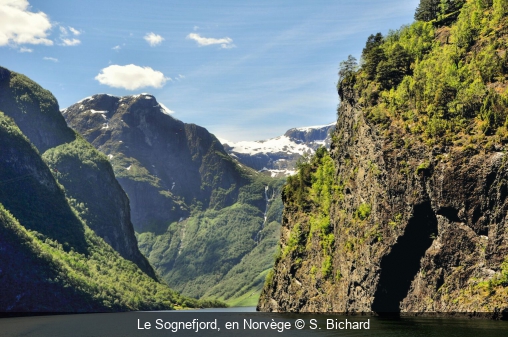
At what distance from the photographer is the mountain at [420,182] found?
9025 centimetres

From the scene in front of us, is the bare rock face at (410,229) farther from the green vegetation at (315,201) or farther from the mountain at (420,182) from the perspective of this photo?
the green vegetation at (315,201)

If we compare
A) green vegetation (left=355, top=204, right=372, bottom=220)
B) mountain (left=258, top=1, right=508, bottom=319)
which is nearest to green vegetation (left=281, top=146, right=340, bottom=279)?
mountain (left=258, top=1, right=508, bottom=319)

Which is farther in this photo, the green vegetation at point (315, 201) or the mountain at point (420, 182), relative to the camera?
the green vegetation at point (315, 201)

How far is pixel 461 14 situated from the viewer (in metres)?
125

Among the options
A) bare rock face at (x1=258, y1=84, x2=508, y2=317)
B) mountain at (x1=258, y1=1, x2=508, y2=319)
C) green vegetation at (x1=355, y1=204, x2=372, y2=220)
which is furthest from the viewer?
green vegetation at (x1=355, y1=204, x2=372, y2=220)

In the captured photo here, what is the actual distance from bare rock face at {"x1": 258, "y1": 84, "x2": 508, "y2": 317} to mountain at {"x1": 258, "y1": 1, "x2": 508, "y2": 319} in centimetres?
21

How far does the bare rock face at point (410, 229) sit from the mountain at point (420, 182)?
0.68 ft

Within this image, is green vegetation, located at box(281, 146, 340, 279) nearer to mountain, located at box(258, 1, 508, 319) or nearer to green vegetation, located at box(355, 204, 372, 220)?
mountain, located at box(258, 1, 508, 319)

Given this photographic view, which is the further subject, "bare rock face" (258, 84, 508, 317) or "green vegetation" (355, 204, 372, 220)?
"green vegetation" (355, 204, 372, 220)

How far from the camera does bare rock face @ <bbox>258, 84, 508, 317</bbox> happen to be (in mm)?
88625

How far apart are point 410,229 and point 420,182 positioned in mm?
9556

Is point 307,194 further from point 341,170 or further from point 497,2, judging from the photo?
point 497,2

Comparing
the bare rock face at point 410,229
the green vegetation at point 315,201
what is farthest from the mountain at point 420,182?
the green vegetation at point 315,201

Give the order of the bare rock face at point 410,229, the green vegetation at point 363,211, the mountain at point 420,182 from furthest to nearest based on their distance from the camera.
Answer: the green vegetation at point 363,211, the mountain at point 420,182, the bare rock face at point 410,229
